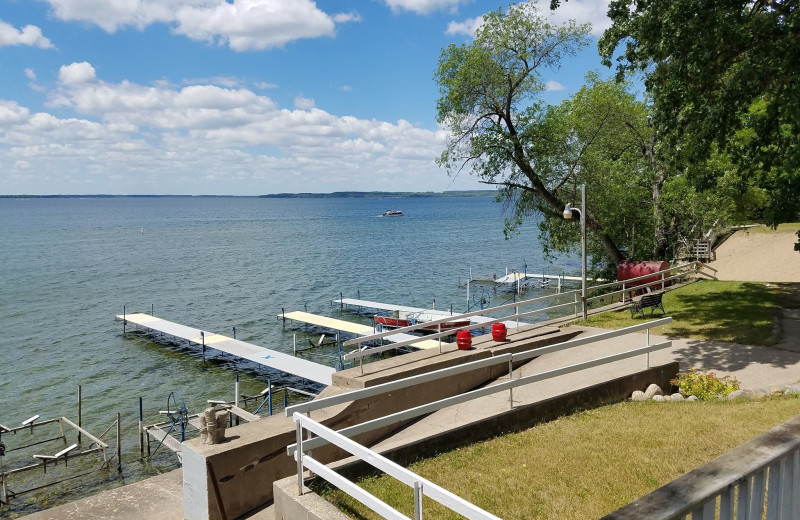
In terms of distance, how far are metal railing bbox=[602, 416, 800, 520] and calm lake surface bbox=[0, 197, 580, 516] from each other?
66.2ft

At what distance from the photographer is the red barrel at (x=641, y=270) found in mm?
27656

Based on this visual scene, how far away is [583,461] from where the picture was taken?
8008 mm

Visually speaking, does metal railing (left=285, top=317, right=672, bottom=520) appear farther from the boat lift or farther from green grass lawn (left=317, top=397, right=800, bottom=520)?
the boat lift

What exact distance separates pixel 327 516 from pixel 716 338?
14.0 m

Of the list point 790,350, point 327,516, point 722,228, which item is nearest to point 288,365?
point 790,350

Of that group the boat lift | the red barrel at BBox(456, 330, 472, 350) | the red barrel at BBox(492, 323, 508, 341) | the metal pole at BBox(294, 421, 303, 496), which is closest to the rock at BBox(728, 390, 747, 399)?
the red barrel at BBox(492, 323, 508, 341)

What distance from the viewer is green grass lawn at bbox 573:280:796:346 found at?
16.9 m

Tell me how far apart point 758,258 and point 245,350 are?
105 ft

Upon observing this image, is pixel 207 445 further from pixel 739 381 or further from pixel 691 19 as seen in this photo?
pixel 691 19

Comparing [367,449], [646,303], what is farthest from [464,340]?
[646,303]

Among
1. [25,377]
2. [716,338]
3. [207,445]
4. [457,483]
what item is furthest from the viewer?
[25,377]

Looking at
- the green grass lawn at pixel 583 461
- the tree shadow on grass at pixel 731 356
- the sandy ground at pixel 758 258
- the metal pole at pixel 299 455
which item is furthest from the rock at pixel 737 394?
the sandy ground at pixel 758 258

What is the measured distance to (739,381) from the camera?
1244cm

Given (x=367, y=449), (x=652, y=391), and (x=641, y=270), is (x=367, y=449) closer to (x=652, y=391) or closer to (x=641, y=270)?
(x=652, y=391)
